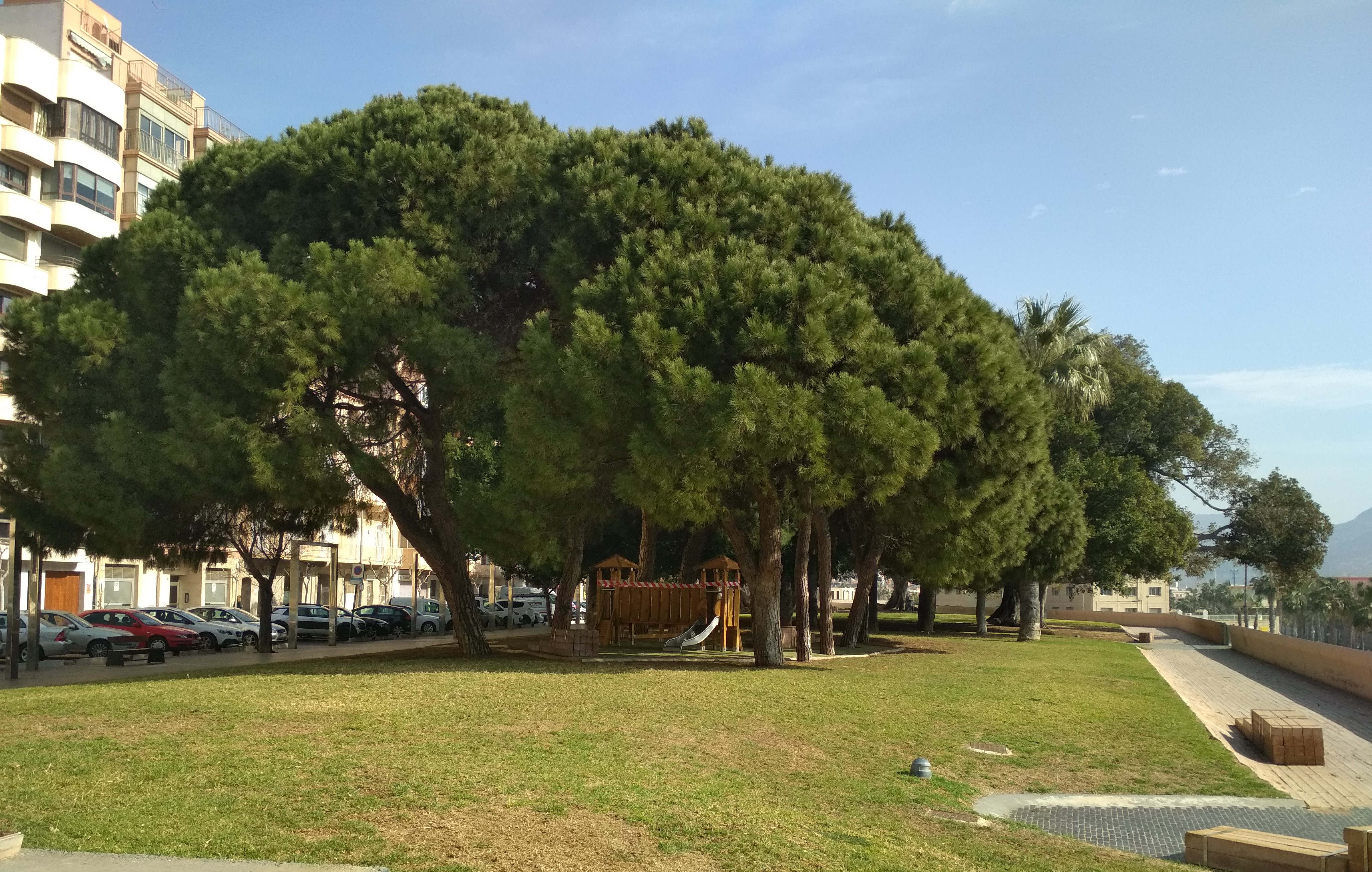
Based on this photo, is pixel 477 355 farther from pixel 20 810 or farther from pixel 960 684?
pixel 20 810

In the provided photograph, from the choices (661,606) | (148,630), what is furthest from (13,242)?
(661,606)

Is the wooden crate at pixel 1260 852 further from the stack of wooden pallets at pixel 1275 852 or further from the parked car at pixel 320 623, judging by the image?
the parked car at pixel 320 623

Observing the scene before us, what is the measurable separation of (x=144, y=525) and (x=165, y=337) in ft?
12.4

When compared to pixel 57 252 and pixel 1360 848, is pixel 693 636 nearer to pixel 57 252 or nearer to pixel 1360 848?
pixel 1360 848

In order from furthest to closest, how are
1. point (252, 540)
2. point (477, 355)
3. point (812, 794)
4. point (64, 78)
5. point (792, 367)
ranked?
point (64, 78), point (252, 540), point (477, 355), point (792, 367), point (812, 794)

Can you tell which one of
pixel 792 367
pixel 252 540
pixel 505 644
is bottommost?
pixel 505 644

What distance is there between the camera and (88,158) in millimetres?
45156

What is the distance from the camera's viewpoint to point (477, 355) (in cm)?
2173

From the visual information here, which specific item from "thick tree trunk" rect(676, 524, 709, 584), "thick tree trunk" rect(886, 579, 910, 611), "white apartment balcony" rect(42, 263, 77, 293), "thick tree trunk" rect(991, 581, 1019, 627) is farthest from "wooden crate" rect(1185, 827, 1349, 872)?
"thick tree trunk" rect(991, 581, 1019, 627)

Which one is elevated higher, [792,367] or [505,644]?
[792,367]

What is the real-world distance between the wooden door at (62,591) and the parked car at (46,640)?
57.5ft

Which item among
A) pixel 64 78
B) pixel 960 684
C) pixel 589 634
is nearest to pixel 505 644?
pixel 589 634

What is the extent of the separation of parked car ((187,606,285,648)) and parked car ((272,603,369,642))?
0.61m

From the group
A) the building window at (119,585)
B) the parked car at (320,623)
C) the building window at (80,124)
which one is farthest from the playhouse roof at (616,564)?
the building window at (80,124)
